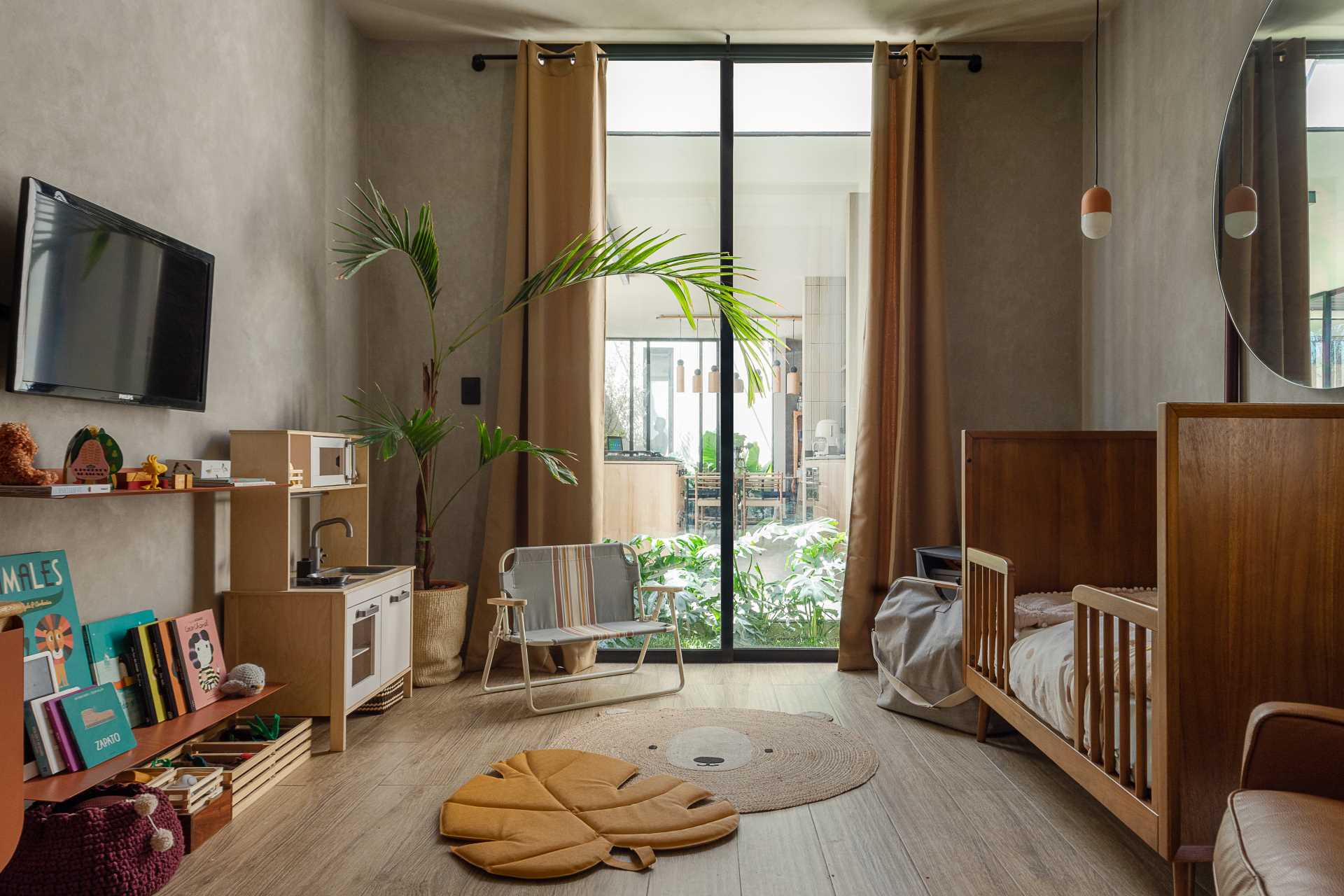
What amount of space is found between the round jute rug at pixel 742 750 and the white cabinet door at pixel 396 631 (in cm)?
74

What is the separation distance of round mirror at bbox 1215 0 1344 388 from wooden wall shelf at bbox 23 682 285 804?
3.07 m

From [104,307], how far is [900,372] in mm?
2992

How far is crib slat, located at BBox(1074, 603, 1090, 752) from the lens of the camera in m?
2.12

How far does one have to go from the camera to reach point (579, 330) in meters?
3.96

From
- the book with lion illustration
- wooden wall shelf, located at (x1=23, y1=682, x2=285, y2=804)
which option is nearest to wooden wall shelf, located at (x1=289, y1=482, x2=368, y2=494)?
wooden wall shelf, located at (x1=23, y1=682, x2=285, y2=804)

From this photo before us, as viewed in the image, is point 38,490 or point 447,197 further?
point 447,197

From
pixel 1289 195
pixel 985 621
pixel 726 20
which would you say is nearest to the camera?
pixel 1289 195

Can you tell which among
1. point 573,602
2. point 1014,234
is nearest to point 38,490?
point 573,602

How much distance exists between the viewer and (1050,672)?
2.32 meters

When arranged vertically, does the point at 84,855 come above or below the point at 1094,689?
below

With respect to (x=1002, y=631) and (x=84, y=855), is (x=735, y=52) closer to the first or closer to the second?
(x=1002, y=631)

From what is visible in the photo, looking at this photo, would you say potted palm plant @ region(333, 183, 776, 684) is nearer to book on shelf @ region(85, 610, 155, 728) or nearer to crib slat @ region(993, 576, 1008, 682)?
book on shelf @ region(85, 610, 155, 728)

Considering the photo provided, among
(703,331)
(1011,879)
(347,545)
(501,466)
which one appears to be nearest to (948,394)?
(703,331)

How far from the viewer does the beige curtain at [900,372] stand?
12.9ft
